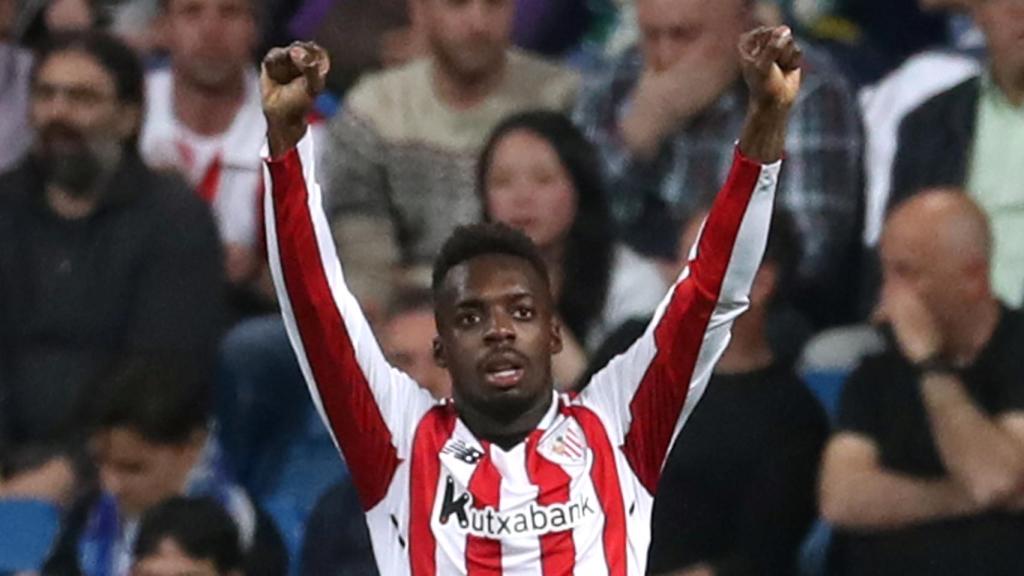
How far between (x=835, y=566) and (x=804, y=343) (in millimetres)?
811

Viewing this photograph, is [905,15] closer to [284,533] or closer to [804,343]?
[804,343]

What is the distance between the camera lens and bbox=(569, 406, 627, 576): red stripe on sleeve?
4680mm

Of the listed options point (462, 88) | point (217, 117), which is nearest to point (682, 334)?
point (462, 88)

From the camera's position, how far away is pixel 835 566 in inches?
253

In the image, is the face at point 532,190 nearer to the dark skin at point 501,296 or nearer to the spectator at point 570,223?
the spectator at point 570,223

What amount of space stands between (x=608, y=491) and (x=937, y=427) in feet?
5.72

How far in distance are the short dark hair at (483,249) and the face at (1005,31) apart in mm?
2523

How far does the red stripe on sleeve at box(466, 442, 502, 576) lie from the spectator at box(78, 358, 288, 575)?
6.16 ft

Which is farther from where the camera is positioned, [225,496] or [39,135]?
[39,135]

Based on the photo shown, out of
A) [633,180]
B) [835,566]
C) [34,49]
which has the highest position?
[34,49]

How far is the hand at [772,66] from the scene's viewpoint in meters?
4.39

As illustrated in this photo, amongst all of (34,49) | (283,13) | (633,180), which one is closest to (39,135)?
(34,49)

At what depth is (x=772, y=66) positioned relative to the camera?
4406mm

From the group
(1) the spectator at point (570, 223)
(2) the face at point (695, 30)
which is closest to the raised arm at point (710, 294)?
(1) the spectator at point (570, 223)
